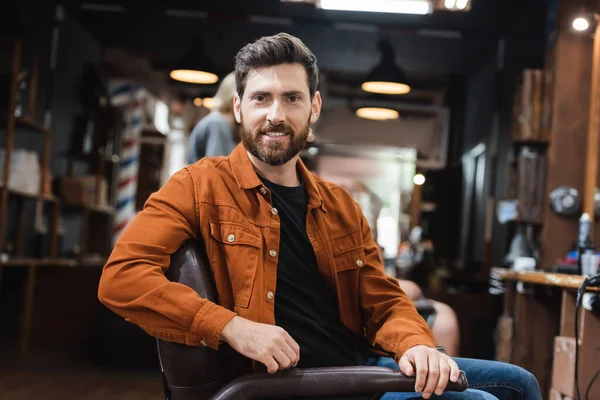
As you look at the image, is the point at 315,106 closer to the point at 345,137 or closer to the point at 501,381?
the point at 501,381

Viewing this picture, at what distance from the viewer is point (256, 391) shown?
1462 mm

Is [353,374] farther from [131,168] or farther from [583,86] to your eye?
[131,168]

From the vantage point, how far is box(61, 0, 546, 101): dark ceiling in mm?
7332

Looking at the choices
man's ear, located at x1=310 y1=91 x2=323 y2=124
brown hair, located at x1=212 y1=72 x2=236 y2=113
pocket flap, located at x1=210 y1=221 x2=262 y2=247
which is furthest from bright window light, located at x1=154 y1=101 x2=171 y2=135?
pocket flap, located at x1=210 y1=221 x2=262 y2=247

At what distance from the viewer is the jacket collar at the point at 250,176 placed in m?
1.86

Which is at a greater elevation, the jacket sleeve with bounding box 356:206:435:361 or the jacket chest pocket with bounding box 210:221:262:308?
the jacket chest pocket with bounding box 210:221:262:308

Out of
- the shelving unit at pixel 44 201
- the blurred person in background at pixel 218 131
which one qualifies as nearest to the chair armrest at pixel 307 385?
the blurred person in background at pixel 218 131

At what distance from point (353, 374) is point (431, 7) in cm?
401

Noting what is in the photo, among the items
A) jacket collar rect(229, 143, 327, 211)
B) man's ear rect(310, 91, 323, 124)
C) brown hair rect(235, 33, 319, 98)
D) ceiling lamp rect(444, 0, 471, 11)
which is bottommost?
jacket collar rect(229, 143, 327, 211)

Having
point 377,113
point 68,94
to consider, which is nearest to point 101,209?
point 68,94

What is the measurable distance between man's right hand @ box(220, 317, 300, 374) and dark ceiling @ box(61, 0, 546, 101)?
5.77m

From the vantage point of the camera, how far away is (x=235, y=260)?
1.76 metres

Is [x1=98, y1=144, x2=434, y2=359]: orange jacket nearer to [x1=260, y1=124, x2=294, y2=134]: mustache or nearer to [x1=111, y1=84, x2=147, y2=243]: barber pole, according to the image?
[x1=260, y1=124, x2=294, y2=134]: mustache

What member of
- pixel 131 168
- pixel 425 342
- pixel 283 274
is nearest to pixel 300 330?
pixel 283 274
